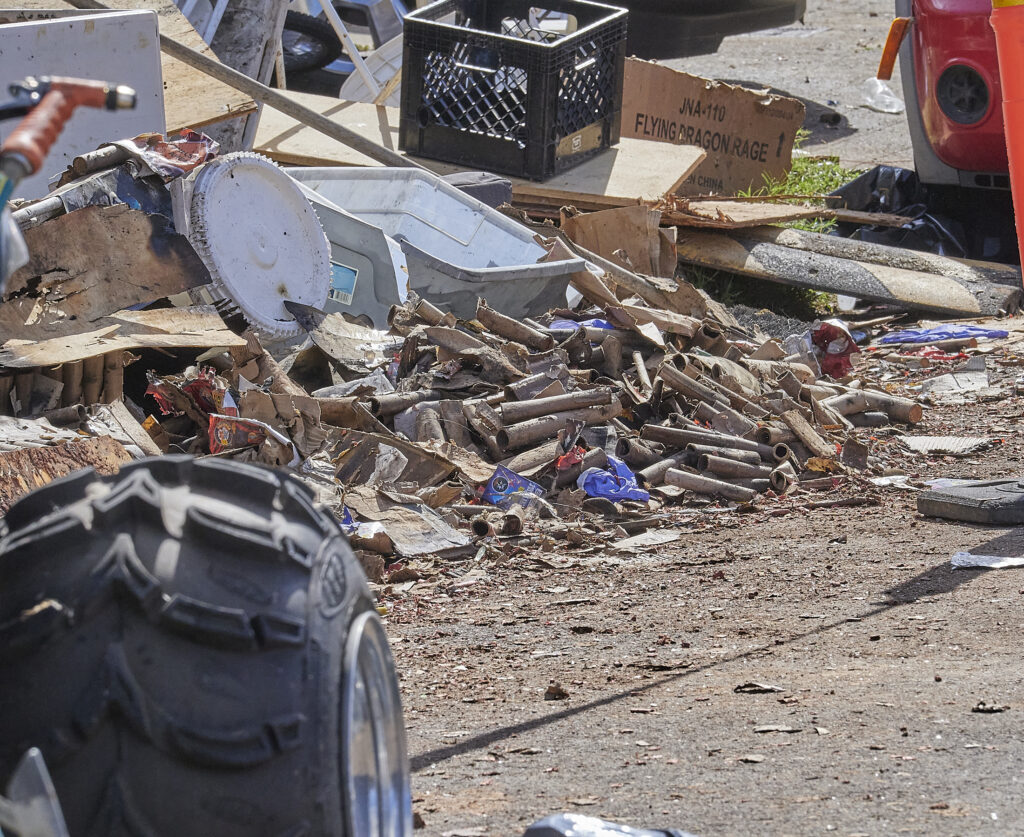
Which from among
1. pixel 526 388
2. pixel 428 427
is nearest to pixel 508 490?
pixel 428 427

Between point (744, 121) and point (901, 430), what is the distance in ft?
14.4

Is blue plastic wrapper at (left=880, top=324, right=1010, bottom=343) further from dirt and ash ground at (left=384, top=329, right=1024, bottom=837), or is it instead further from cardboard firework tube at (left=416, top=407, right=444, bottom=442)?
cardboard firework tube at (left=416, top=407, right=444, bottom=442)

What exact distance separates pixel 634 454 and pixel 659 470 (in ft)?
0.46

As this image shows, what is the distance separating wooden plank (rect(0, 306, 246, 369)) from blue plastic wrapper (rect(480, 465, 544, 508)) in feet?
3.72

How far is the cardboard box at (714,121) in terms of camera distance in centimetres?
948

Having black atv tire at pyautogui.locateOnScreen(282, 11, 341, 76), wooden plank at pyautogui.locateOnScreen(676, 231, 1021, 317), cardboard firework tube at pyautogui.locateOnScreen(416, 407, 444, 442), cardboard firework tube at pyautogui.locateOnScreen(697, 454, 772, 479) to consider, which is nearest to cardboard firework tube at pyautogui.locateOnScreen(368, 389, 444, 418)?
cardboard firework tube at pyautogui.locateOnScreen(416, 407, 444, 442)

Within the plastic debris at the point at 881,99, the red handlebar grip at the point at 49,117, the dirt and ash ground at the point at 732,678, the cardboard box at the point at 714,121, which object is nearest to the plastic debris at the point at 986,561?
the dirt and ash ground at the point at 732,678

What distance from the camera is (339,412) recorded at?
4961mm

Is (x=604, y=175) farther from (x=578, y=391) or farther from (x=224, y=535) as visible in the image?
(x=224, y=535)

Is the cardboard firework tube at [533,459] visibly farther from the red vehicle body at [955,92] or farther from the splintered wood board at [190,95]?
the red vehicle body at [955,92]

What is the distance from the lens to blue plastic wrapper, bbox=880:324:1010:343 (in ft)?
23.6

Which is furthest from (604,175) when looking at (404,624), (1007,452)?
(404,624)

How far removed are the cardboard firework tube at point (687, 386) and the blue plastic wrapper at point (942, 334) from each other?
2.31 meters

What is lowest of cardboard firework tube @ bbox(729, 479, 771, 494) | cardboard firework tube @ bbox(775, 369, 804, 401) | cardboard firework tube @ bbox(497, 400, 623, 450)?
cardboard firework tube @ bbox(729, 479, 771, 494)
